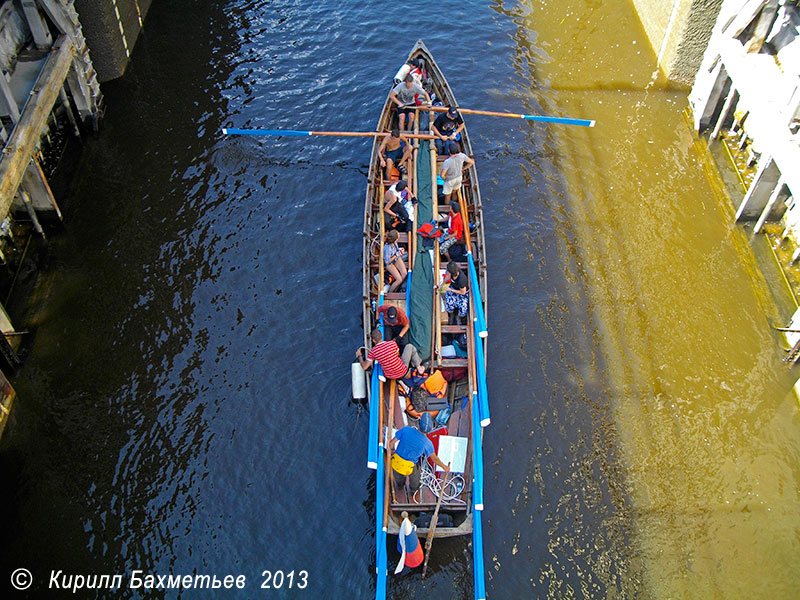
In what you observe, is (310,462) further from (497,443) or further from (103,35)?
(103,35)

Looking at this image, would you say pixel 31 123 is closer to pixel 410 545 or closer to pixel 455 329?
pixel 455 329

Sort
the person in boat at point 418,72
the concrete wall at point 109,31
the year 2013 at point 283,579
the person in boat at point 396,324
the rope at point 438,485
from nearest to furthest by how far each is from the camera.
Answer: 1. the year 2013 at point 283,579
2. the rope at point 438,485
3. the person in boat at point 396,324
4. the person in boat at point 418,72
5. the concrete wall at point 109,31

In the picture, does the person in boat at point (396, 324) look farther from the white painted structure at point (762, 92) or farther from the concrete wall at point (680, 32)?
the concrete wall at point (680, 32)

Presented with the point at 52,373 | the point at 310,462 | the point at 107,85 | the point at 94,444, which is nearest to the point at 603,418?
the point at 310,462

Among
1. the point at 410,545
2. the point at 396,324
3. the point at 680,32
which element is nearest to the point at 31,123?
the point at 396,324

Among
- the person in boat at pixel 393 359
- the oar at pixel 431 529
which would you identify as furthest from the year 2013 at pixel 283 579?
the person in boat at pixel 393 359

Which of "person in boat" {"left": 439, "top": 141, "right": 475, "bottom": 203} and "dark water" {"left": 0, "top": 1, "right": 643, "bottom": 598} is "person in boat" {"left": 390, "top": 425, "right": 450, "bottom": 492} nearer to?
"dark water" {"left": 0, "top": 1, "right": 643, "bottom": 598}
